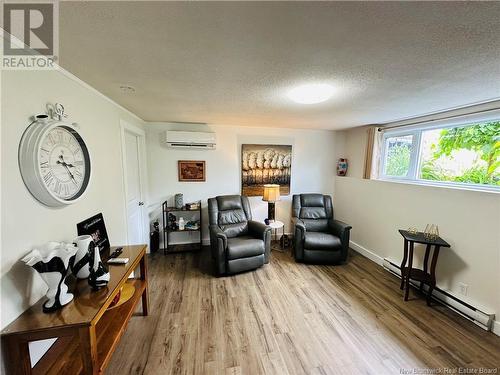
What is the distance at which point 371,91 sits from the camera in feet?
5.98

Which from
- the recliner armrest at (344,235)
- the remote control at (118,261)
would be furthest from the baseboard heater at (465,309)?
Answer: the remote control at (118,261)

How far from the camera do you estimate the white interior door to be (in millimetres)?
2863

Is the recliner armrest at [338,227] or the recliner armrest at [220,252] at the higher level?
the recliner armrest at [338,227]

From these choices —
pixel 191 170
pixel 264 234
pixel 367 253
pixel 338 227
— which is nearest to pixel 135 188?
pixel 191 170

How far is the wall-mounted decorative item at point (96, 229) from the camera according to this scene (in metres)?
1.63

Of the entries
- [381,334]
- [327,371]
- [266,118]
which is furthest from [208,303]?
[266,118]

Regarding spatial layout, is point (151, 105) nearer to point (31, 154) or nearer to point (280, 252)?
point (31, 154)

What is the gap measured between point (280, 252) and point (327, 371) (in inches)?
83.9

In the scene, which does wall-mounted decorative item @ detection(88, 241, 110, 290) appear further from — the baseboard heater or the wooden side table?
the baseboard heater

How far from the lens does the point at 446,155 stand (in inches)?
101

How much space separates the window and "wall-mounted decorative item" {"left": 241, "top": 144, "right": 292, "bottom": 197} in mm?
1611

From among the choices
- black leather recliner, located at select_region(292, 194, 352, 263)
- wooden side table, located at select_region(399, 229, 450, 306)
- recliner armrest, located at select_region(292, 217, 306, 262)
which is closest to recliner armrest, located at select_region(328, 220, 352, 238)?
black leather recliner, located at select_region(292, 194, 352, 263)

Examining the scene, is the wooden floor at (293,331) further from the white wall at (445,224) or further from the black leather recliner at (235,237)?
the white wall at (445,224)

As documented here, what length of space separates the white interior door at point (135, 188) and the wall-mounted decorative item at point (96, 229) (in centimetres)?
94
